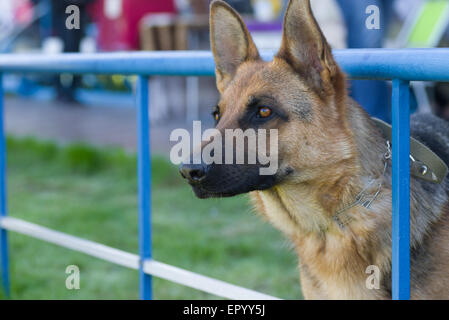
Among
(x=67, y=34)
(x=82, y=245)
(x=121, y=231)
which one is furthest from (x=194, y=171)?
(x=67, y=34)

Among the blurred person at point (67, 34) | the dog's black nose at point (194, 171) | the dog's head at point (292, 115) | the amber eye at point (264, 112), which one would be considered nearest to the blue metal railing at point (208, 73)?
the dog's head at point (292, 115)

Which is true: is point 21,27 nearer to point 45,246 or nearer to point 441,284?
point 45,246

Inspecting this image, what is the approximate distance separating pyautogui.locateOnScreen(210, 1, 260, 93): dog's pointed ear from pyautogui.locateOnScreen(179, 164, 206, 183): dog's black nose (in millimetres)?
524

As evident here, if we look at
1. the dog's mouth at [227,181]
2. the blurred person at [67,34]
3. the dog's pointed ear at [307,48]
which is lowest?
the dog's mouth at [227,181]

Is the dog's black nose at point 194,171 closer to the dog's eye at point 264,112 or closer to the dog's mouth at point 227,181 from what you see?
the dog's mouth at point 227,181

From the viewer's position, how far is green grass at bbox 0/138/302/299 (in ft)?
11.8

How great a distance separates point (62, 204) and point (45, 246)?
0.99 metres

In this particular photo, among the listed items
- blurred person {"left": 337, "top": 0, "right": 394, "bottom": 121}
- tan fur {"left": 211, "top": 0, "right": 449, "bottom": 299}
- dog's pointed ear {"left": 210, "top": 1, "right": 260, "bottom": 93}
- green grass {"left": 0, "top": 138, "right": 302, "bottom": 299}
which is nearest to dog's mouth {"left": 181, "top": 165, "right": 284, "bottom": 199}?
tan fur {"left": 211, "top": 0, "right": 449, "bottom": 299}

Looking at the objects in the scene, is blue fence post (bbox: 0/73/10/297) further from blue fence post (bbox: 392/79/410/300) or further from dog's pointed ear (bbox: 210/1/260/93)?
blue fence post (bbox: 392/79/410/300)

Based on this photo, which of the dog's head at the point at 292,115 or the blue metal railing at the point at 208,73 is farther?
the dog's head at the point at 292,115

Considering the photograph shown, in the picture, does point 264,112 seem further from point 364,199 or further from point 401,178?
point 401,178

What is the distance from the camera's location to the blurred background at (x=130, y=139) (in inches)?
152
